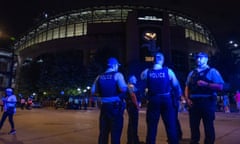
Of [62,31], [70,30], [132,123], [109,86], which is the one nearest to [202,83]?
[109,86]

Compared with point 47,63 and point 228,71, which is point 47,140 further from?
point 47,63

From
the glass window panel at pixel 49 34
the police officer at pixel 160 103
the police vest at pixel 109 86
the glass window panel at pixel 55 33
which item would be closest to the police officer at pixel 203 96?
the police officer at pixel 160 103

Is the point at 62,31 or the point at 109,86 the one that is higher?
the point at 62,31

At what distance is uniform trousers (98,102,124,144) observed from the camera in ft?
12.4

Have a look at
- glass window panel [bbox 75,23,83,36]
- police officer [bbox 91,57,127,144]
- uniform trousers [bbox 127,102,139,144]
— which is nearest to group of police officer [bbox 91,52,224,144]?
police officer [bbox 91,57,127,144]

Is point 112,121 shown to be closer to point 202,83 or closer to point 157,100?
point 157,100

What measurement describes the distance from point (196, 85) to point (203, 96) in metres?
0.23

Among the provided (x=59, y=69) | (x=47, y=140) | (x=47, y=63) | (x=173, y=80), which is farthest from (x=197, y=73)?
(x=47, y=63)

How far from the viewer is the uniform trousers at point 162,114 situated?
383 centimetres

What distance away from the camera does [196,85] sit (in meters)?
4.09

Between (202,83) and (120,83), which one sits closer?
(120,83)

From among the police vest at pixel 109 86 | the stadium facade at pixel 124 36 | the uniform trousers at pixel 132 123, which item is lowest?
the uniform trousers at pixel 132 123

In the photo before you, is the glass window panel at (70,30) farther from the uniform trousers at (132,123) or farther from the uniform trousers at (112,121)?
the uniform trousers at (112,121)

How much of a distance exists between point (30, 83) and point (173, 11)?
4843cm
